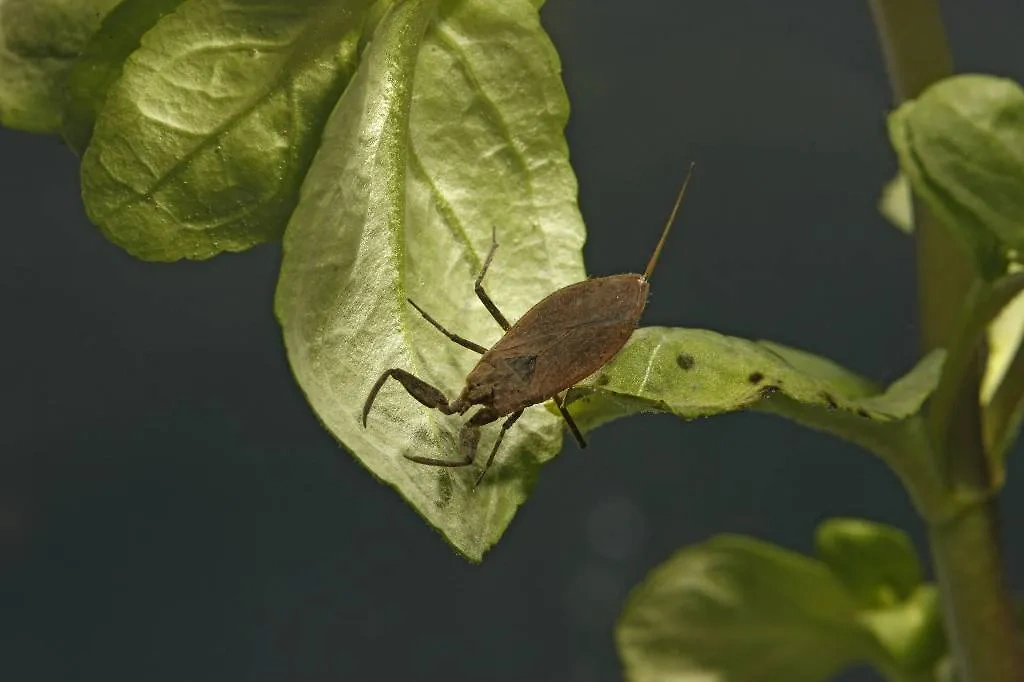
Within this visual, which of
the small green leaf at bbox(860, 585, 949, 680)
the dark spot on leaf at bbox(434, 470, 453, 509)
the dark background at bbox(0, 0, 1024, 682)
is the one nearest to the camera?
the dark spot on leaf at bbox(434, 470, 453, 509)

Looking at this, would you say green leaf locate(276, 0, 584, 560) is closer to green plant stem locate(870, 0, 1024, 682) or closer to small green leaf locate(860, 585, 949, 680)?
green plant stem locate(870, 0, 1024, 682)

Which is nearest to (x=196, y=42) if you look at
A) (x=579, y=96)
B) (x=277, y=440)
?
(x=277, y=440)

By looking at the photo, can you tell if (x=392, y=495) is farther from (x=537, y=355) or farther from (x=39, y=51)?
(x=39, y=51)

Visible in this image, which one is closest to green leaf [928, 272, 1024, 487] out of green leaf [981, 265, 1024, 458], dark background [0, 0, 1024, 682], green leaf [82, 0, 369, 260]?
green leaf [981, 265, 1024, 458]

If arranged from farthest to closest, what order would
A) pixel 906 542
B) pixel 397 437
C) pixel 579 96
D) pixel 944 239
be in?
1. pixel 579 96
2. pixel 906 542
3. pixel 944 239
4. pixel 397 437

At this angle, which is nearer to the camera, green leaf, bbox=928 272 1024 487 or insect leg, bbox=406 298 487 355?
insect leg, bbox=406 298 487 355

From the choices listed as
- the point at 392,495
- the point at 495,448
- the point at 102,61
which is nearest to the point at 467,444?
the point at 495,448

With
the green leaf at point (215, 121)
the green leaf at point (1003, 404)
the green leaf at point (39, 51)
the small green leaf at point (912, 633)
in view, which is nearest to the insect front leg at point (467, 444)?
the green leaf at point (215, 121)

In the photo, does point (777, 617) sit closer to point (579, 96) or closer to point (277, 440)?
point (277, 440)
